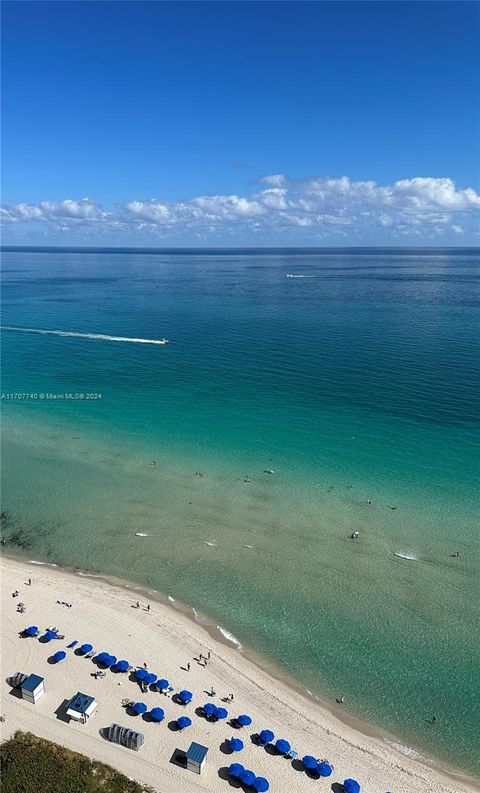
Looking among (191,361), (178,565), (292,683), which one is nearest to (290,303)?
(191,361)

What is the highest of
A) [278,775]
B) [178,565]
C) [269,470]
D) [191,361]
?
[191,361]

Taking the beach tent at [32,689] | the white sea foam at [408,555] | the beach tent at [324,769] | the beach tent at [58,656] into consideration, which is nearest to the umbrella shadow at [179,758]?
the beach tent at [324,769]

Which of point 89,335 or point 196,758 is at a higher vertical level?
point 89,335

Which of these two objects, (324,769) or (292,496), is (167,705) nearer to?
(324,769)

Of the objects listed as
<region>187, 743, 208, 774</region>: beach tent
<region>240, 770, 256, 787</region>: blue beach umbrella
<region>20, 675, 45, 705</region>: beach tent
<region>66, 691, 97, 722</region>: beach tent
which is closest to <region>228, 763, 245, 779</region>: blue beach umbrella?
<region>240, 770, 256, 787</region>: blue beach umbrella

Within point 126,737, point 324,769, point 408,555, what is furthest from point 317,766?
point 408,555

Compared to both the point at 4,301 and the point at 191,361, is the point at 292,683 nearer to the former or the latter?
the point at 191,361
